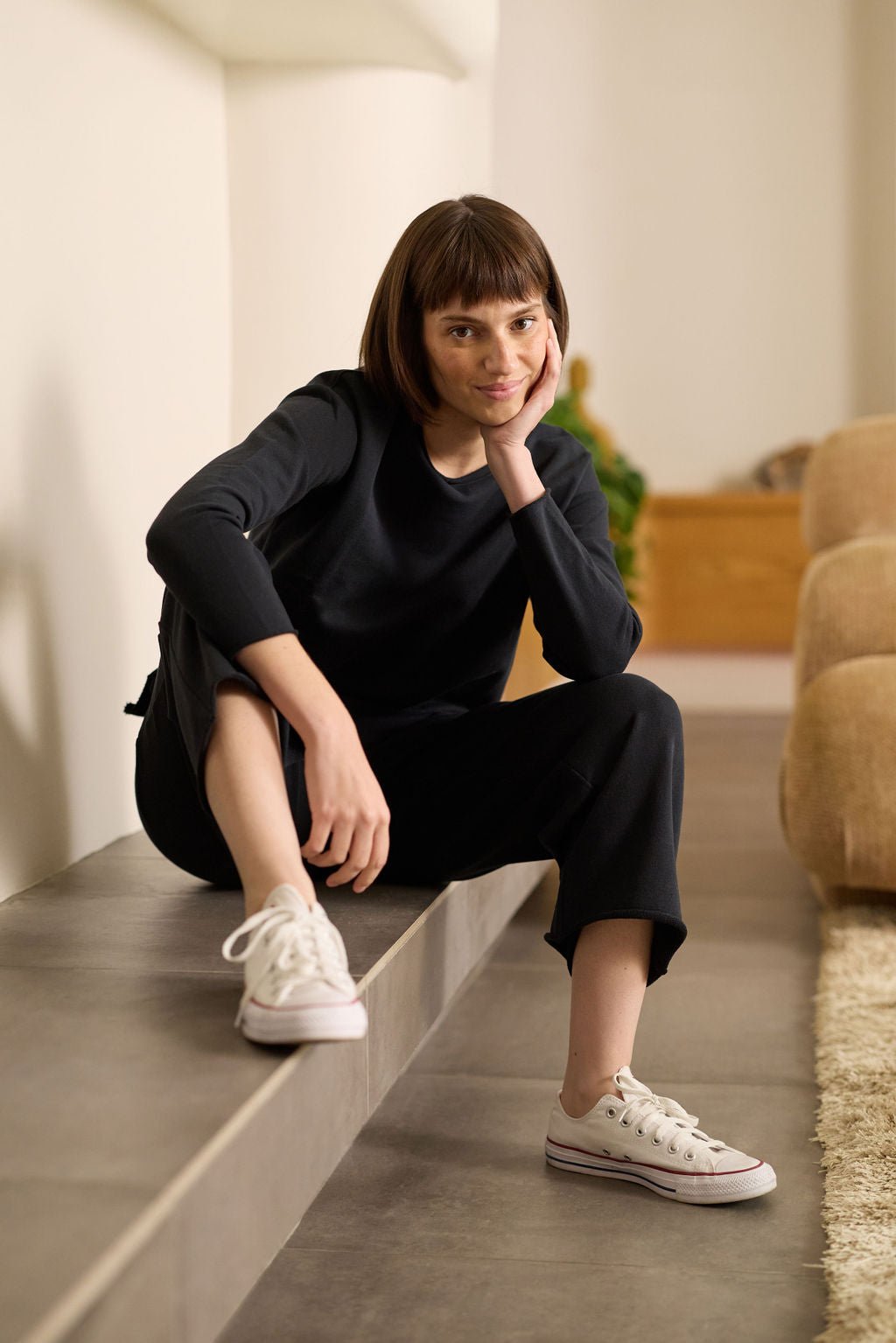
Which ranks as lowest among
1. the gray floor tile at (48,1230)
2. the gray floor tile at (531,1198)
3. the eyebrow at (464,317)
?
the gray floor tile at (531,1198)

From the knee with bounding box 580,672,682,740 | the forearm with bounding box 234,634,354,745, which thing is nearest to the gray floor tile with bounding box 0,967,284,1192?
the forearm with bounding box 234,634,354,745

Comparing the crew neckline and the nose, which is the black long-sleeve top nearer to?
the crew neckline

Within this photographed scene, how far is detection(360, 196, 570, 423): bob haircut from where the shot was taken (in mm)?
1480

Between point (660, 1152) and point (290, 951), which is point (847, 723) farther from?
point (290, 951)

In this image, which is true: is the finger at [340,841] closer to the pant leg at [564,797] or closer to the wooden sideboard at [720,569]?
the pant leg at [564,797]

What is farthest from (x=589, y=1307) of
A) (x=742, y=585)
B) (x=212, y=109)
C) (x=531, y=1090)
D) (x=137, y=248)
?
(x=742, y=585)

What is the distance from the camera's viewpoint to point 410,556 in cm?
160

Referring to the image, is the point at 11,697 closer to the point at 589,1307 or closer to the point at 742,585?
the point at 589,1307

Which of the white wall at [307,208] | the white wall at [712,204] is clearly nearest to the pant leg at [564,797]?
the white wall at [307,208]

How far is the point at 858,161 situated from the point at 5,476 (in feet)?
17.7

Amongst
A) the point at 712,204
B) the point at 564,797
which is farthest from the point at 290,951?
the point at 712,204

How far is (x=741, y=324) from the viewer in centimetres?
628

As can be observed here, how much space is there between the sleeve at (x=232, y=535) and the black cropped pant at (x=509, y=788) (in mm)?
45

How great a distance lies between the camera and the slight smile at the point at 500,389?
1504 mm
